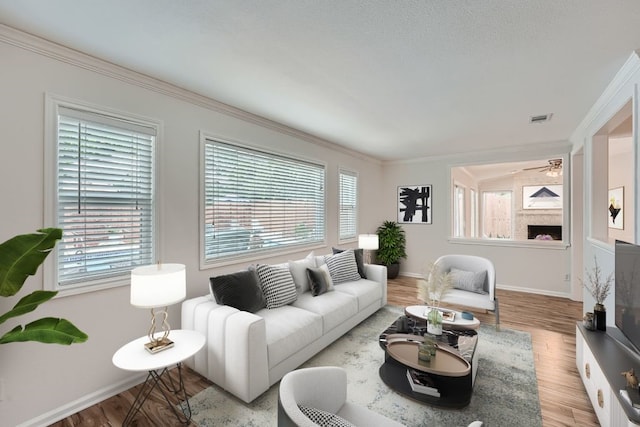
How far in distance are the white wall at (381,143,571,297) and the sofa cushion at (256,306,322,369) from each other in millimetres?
3038

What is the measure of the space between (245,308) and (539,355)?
117 inches

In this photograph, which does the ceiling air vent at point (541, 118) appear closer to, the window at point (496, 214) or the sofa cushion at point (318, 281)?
the sofa cushion at point (318, 281)

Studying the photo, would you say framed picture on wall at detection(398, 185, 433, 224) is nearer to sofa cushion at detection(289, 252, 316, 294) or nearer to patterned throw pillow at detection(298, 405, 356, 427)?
sofa cushion at detection(289, 252, 316, 294)

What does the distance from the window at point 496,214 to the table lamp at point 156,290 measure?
353 inches

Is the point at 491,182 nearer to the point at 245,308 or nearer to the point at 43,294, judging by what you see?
the point at 245,308

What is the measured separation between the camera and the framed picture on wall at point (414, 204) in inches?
239

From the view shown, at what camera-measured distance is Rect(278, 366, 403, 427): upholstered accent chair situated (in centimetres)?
106

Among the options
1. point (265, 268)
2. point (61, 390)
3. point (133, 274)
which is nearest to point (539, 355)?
point (265, 268)

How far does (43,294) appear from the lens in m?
1.58

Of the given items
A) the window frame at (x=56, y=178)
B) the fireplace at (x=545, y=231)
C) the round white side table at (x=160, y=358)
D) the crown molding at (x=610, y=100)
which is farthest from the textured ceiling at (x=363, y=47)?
the fireplace at (x=545, y=231)

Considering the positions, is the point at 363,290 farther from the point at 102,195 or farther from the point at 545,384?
the point at 102,195

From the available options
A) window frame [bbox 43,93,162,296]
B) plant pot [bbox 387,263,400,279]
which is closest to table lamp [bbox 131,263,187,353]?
window frame [bbox 43,93,162,296]

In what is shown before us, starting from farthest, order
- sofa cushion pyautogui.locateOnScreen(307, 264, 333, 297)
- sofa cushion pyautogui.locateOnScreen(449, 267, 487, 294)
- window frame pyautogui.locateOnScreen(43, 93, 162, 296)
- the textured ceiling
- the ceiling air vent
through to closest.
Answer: sofa cushion pyautogui.locateOnScreen(449, 267, 487, 294), the ceiling air vent, sofa cushion pyautogui.locateOnScreen(307, 264, 333, 297), window frame pyautogui.locateOnScreen(43, 93, 162, 296), the textured ceiling

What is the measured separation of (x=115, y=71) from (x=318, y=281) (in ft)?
8.98
